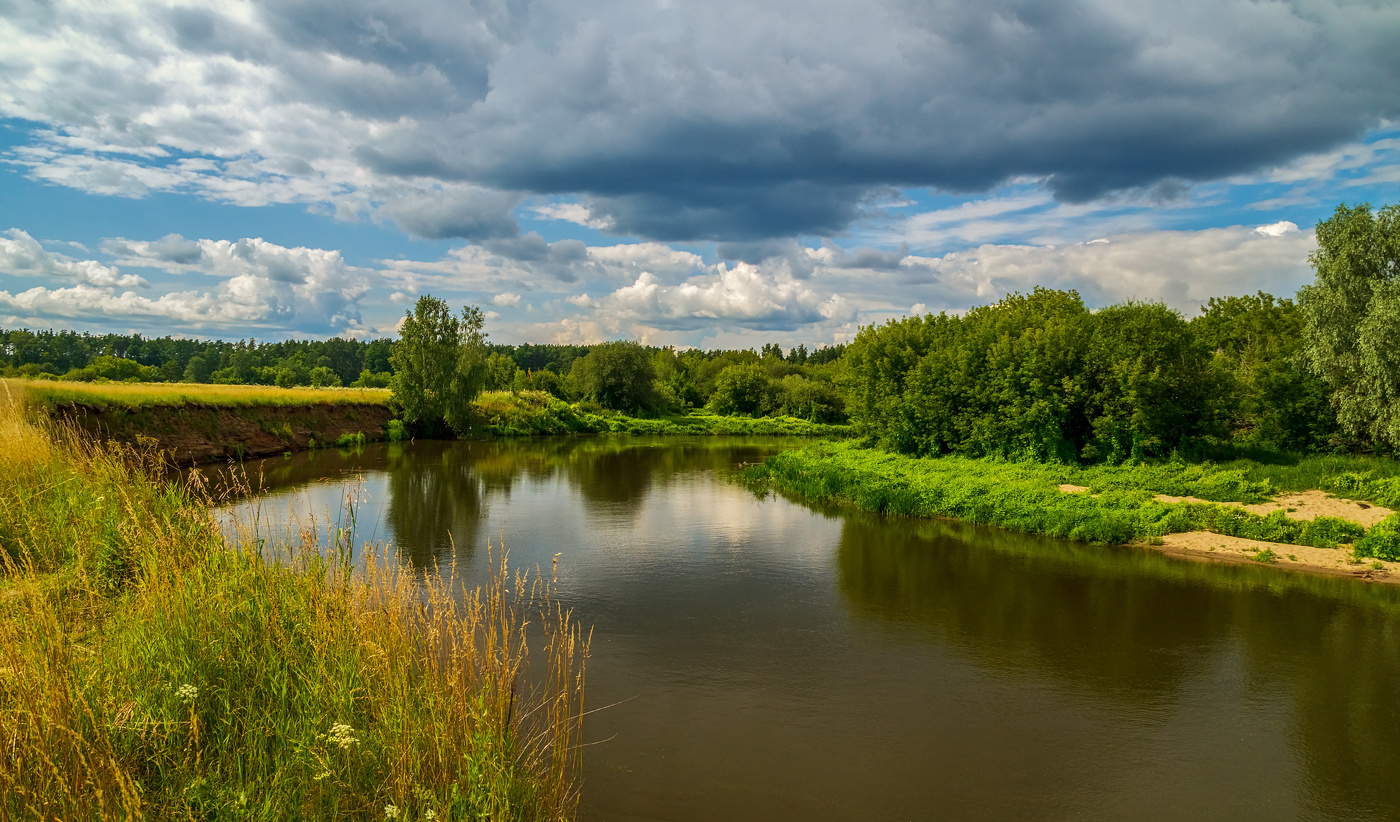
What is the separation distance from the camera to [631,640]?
10922 mm

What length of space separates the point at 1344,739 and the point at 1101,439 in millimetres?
16348

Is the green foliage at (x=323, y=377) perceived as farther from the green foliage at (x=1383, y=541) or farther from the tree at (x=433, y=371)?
the green foliage at (x=1383, y=541)

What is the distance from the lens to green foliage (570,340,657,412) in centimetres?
7056

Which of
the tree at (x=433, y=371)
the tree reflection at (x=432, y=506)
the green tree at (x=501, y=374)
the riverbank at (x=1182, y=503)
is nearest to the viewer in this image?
the riverbank at (x=1182, y=503)

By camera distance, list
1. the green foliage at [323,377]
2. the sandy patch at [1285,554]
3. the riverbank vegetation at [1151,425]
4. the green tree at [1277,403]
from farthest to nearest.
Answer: the green foliage at [323,377] < the green tree at [1277,403] < the riverbank vegetation at [1151,425] < the sandy patch at [1285,554]

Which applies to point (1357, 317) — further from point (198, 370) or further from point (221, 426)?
point (198, 370)

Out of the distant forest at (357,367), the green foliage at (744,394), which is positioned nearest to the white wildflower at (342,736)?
the distant forest at (357,367)

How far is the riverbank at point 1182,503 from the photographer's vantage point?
16.1 metres

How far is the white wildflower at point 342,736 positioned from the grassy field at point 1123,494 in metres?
18.9

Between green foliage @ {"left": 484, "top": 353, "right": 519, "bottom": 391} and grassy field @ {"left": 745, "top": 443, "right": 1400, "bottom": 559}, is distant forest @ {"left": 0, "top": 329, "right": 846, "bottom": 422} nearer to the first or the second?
green foliage @ {"left": 484, "top": 353, "right": 519, "bottom": 391}

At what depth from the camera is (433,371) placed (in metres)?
49.0

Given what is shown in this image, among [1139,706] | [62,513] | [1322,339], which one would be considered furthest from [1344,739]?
[1322,339]

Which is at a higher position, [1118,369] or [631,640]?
[1118,369]

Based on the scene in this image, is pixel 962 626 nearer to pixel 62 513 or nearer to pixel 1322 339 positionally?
pixel 62 513
